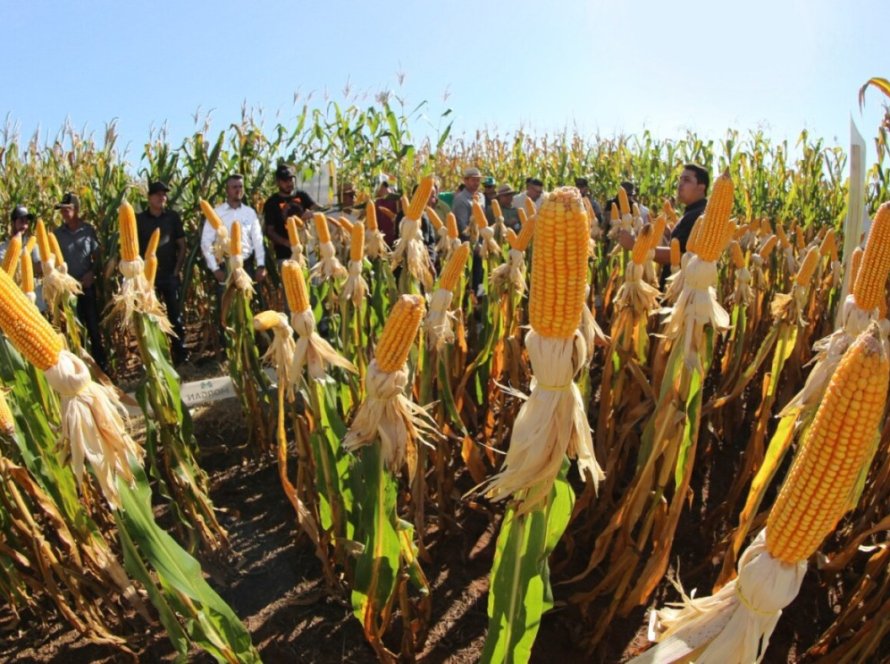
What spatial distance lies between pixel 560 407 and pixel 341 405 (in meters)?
1.76

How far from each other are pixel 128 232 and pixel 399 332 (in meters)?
1.88

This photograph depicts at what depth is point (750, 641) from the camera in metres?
A: 1.11

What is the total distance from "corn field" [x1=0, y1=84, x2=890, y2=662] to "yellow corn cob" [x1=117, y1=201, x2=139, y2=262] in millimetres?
14

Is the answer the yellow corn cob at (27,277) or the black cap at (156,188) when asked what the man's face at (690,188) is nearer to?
Answer: the yellow corn cob at (27,277)

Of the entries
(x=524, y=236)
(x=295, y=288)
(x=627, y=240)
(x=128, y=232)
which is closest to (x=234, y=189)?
(x=128, y=232)

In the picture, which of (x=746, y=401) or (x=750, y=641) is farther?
(x=746, y=401)

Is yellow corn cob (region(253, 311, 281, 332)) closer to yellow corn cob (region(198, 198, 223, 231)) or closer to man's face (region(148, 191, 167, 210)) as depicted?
yellow corn cob (region(198, 198, 223, 231))

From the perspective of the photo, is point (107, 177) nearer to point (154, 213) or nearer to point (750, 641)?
point (154, 213)

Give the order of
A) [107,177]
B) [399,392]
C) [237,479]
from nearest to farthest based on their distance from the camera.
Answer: [399,392], [237,479], [107,177]

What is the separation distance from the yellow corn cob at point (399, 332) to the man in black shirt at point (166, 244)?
5.05 metres

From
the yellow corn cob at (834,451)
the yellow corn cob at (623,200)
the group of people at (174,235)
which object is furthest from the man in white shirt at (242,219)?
the yellow corn cob at (834,451)

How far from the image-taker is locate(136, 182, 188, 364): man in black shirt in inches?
239

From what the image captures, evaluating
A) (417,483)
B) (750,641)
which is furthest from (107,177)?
(750,641)

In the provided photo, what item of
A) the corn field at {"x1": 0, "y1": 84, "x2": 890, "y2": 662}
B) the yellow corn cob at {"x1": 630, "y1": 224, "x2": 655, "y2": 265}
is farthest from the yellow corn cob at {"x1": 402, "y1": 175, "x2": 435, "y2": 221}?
the yellow corn cob at {"x1": 630, "y1": 224, "x2": 655, "y2": 265}
